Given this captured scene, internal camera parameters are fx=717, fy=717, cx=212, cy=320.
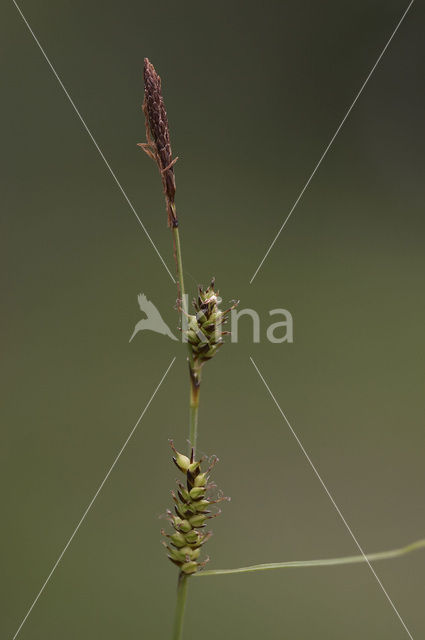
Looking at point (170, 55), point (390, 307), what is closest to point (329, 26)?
point (170, 55)

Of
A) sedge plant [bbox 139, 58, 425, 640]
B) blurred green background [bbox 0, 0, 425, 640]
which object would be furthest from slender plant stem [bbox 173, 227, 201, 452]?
blurred green background [bbox 0, 0, 425, 640]

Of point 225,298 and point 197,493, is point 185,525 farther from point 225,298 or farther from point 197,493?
point 225,298

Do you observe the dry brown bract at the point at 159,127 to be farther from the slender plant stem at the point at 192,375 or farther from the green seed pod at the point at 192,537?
the green seed pod at the point at 192,537

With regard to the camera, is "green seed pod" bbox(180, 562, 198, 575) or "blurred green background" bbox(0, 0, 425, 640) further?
"blurred green background" bbox(0, 0, 425, 640)

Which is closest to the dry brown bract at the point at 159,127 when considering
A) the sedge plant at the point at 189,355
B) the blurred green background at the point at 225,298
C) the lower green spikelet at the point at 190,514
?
the sedge plant at the point at 189,355

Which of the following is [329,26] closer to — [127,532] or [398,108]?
[398,108]

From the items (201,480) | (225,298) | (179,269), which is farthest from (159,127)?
(225,298)

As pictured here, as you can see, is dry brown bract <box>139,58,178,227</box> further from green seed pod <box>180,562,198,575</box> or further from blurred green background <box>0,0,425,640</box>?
blurred green background <box>0,0,425,640</box>
